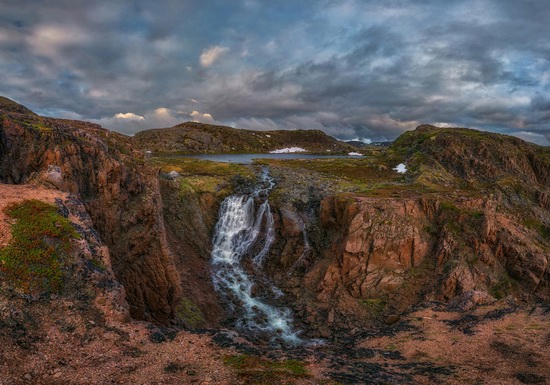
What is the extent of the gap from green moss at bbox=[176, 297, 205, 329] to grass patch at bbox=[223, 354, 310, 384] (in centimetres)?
1741

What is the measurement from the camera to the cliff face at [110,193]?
29.2 metres

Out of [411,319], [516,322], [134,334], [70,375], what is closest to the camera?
[70,375]

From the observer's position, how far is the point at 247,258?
48812mm

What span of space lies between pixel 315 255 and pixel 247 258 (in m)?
9.79

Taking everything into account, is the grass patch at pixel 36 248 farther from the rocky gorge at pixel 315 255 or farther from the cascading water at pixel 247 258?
the cascading water at pixel 247 258

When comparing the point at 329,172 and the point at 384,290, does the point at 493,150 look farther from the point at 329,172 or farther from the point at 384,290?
the point at 384,290

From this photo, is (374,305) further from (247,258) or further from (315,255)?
(247,258)

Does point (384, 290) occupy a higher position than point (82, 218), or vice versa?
point (82, 218)

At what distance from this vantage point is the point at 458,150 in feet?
264

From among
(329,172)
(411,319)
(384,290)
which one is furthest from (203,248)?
(329,172)

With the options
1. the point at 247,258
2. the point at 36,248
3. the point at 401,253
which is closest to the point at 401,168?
the point at 401,253

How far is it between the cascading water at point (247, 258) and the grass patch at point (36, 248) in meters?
21.6

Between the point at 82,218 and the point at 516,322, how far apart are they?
3276cm

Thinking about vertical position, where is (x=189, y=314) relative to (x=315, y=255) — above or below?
below
